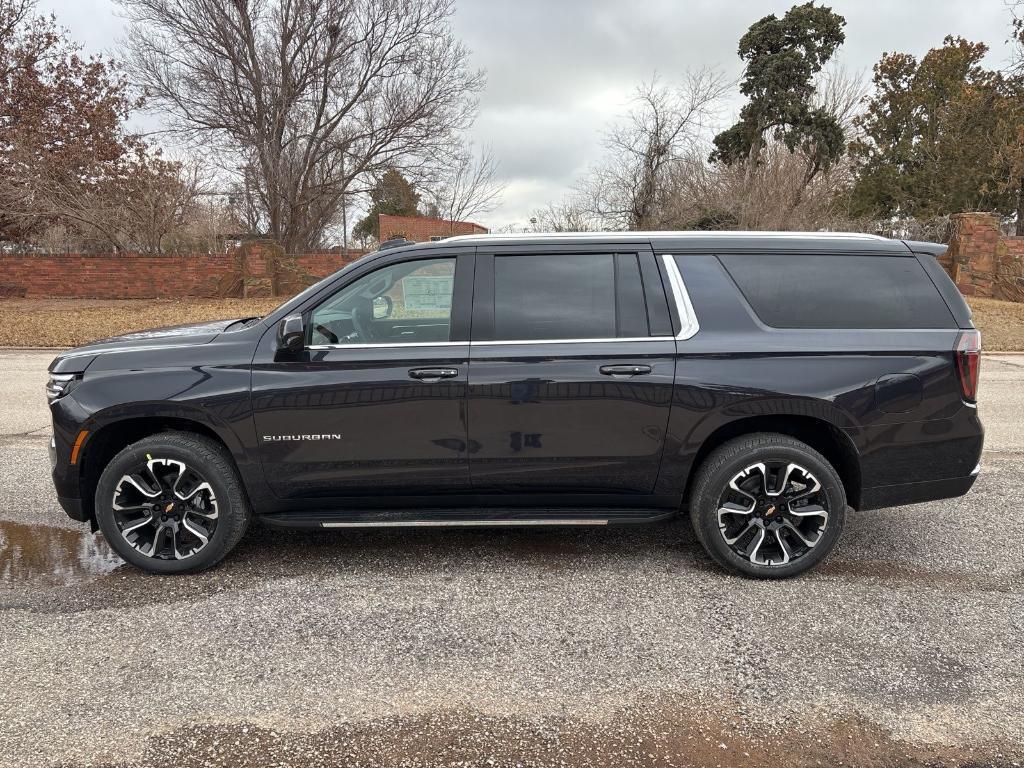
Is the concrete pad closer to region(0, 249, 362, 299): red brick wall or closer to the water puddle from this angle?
the water puddle

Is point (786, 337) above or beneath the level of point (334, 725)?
above

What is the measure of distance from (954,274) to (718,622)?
734 inches

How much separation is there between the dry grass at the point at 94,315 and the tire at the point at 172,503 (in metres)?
10.7

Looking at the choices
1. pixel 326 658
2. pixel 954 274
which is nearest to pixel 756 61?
pixel 954 274

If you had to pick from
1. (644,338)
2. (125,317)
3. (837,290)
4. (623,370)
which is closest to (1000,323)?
(837,290)

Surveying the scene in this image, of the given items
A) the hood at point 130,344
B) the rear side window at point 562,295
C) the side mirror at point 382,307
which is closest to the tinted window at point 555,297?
the rear side window at point 562,295

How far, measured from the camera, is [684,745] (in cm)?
249

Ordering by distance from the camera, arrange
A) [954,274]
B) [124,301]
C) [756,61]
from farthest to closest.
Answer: [756,61]
[124,301]
[954,274]

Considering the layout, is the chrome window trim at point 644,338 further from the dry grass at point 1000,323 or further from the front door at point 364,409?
the dry grass at point 1000,323

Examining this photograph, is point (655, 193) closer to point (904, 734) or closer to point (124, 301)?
point (124, 301)

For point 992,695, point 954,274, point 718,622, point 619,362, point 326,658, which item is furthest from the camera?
point 954,274

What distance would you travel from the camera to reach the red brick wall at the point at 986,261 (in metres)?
17.9

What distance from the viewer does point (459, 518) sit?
147 inches

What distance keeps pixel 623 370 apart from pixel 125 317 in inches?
629
